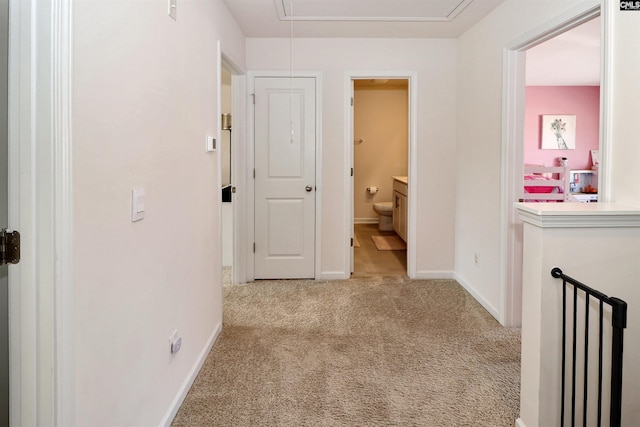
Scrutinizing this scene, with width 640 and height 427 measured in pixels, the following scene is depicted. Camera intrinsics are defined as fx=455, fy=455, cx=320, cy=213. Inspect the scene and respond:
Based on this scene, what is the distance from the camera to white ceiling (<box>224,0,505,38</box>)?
11.0ft

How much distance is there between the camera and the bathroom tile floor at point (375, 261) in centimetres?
483

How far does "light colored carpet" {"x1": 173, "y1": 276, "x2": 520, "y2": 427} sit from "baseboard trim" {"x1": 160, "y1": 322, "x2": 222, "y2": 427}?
0.03 m

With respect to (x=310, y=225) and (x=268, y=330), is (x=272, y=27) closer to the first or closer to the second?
(x=310, y=225)

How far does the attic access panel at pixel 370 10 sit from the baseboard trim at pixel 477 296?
90.3 inches

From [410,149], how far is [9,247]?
379 cm

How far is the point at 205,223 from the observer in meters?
2.73

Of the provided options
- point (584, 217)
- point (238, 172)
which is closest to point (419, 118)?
point (238, 172)

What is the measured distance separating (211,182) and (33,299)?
5.64ft

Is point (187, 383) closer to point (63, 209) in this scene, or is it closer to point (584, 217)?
point (63, 209)

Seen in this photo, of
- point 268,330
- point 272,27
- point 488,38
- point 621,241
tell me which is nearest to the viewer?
point 621,241

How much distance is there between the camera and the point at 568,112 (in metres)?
7.03

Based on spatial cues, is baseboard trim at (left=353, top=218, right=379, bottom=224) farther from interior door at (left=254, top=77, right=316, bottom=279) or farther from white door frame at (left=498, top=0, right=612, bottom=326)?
white door frame at (left=498, top=0, right=612, bottom=326)

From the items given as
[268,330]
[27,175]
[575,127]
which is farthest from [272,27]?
[575,127]

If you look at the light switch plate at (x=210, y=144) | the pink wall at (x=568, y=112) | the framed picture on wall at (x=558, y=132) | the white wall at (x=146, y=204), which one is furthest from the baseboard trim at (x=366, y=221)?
the white wall at (x=146, y=204)
